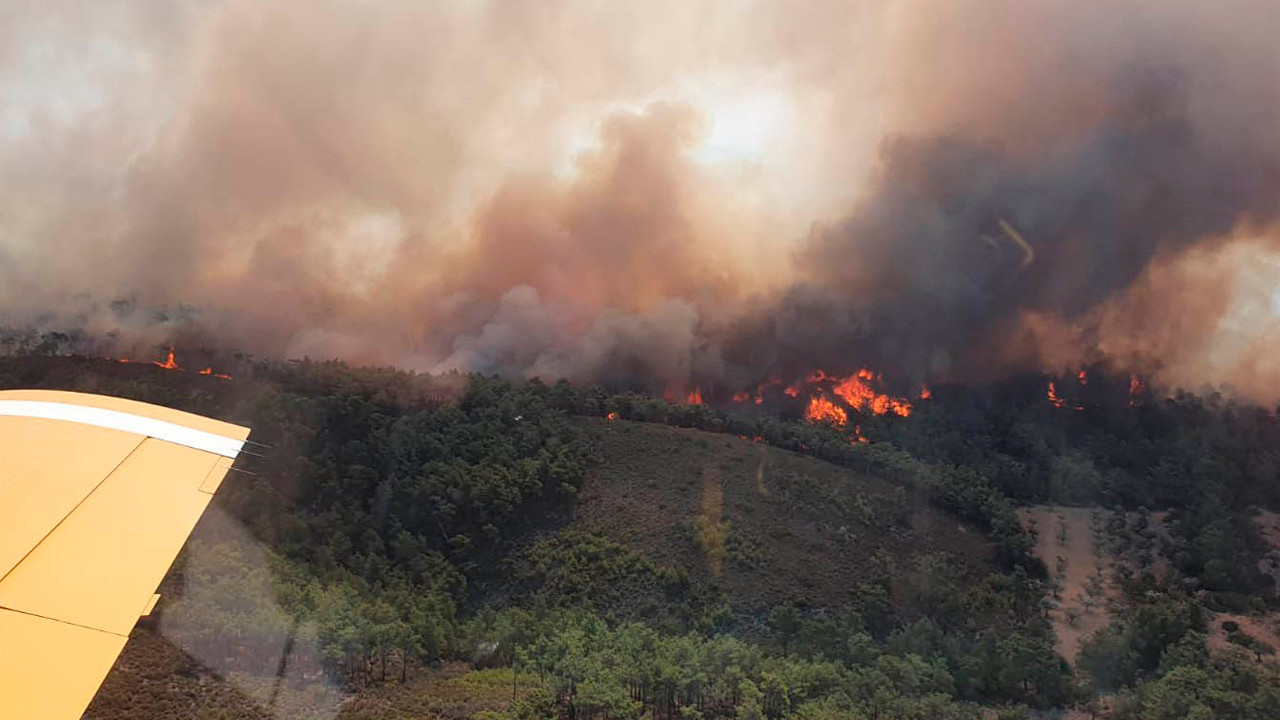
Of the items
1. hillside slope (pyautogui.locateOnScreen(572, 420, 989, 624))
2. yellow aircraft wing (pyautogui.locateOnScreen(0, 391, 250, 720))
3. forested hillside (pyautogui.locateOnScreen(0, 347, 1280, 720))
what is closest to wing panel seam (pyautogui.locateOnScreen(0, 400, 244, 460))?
yellow aircraft wing (pyautogui.locateOnScreen(0, 391, 250, 720))

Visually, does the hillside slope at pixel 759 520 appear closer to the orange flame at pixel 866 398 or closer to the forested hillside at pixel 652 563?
the forested hillside at pixel 652 563

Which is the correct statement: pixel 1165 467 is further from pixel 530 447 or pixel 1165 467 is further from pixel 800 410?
pixel 530 447

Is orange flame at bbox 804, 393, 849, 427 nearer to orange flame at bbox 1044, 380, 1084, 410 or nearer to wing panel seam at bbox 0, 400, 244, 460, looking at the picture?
orange flame at bbox 1044, 380, 1084, 410

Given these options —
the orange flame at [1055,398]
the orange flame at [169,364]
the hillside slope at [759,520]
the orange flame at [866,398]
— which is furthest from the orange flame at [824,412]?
the orange flame at [169,364]

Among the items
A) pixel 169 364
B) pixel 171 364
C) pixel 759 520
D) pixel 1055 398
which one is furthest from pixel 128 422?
pixel 1055 398

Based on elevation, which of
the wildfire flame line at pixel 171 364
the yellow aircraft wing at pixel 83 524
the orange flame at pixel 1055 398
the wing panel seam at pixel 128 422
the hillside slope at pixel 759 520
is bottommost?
the yellow aircraft wing at pixel 83 524
